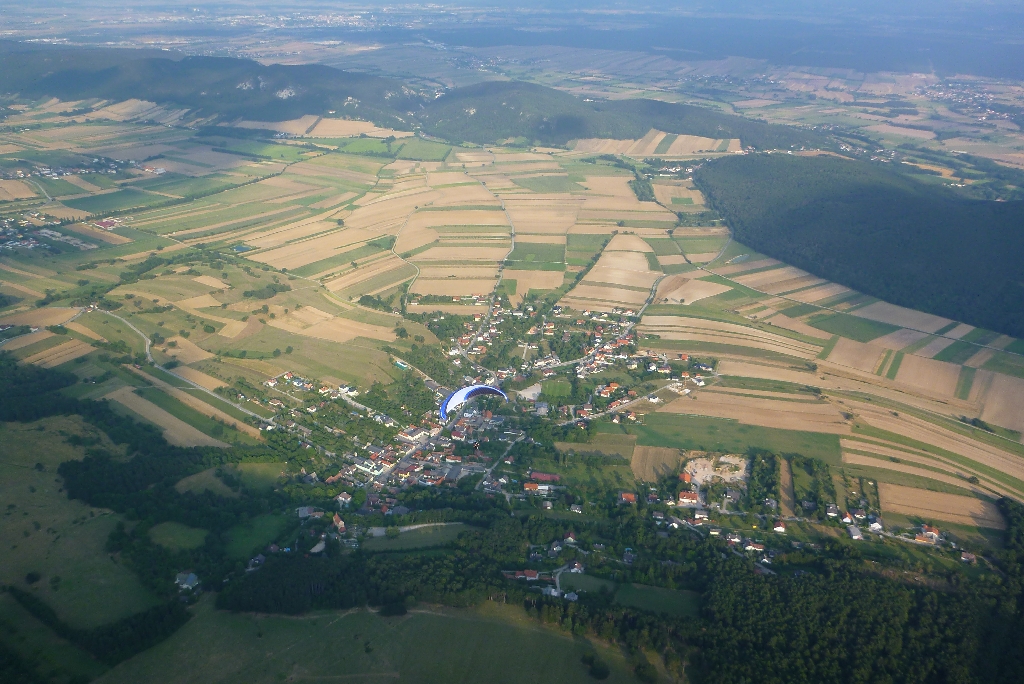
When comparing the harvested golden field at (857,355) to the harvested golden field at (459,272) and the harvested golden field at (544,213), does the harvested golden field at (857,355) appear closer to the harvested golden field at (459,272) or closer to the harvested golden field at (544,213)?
the harvested golden field at (459,272)

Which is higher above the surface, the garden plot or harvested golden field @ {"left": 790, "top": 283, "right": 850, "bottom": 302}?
harvested golden field @ {"left": 790, "top": 283, "right": 850, "bottom": 302}

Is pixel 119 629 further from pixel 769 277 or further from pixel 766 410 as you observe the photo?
pixel 769 277

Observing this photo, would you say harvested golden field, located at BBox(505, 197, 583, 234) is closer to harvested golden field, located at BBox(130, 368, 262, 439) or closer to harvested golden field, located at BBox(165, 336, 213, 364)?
harvested golden field, located at BBox(165, 336, 213, 364)

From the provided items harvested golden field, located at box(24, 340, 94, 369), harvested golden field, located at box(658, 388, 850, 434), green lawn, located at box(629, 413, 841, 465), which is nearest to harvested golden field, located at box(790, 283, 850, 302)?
harvested golden field, located at box(658, 388, 850, 434)

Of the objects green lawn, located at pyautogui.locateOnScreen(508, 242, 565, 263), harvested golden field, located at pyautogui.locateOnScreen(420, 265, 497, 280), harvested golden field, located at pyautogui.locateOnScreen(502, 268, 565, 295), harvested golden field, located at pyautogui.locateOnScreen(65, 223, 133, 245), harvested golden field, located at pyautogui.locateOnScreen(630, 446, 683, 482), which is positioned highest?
green lawn, located at pyautogui.locateOnScreen(508, 242, 565, 263)

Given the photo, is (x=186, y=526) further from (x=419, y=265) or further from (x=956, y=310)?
(x=956, y=310)

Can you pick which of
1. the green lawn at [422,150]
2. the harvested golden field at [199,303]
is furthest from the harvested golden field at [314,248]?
the green lawn at [422,150]
